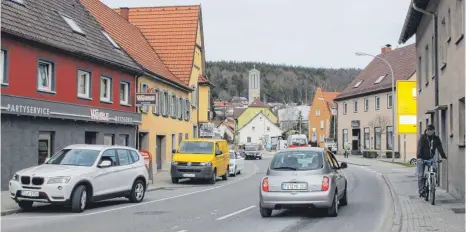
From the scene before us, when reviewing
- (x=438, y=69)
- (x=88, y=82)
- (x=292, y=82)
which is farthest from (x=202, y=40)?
(x=292, y=82)

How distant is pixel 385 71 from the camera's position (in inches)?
2534

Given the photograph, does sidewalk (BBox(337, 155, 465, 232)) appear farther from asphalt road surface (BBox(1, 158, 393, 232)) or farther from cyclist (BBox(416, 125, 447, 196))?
cyclist (BBox(416, 125, 447, 196))

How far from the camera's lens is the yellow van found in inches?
1001

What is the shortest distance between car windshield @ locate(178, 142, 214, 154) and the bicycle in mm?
12286

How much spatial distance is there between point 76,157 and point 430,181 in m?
9.11

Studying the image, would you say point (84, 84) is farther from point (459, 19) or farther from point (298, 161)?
point (459, 19)

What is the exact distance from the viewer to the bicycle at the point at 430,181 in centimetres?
1478

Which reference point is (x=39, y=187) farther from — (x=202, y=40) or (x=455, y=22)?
(x=202, y=40)

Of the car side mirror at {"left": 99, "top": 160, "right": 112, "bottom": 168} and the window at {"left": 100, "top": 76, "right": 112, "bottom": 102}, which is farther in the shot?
the window at {"left": 100, "top": 76, "right": 112, "bottom": 102}

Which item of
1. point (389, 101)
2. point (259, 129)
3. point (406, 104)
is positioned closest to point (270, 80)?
point (259, 129)

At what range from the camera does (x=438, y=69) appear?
64.3 feet

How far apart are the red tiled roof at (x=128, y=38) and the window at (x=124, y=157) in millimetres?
15432

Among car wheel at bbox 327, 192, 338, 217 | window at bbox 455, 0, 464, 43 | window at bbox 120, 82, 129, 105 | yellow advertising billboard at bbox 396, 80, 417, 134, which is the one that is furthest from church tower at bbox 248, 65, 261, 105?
car wheel at bbox 327, 192, 338, 217

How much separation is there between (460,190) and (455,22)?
451 cm
